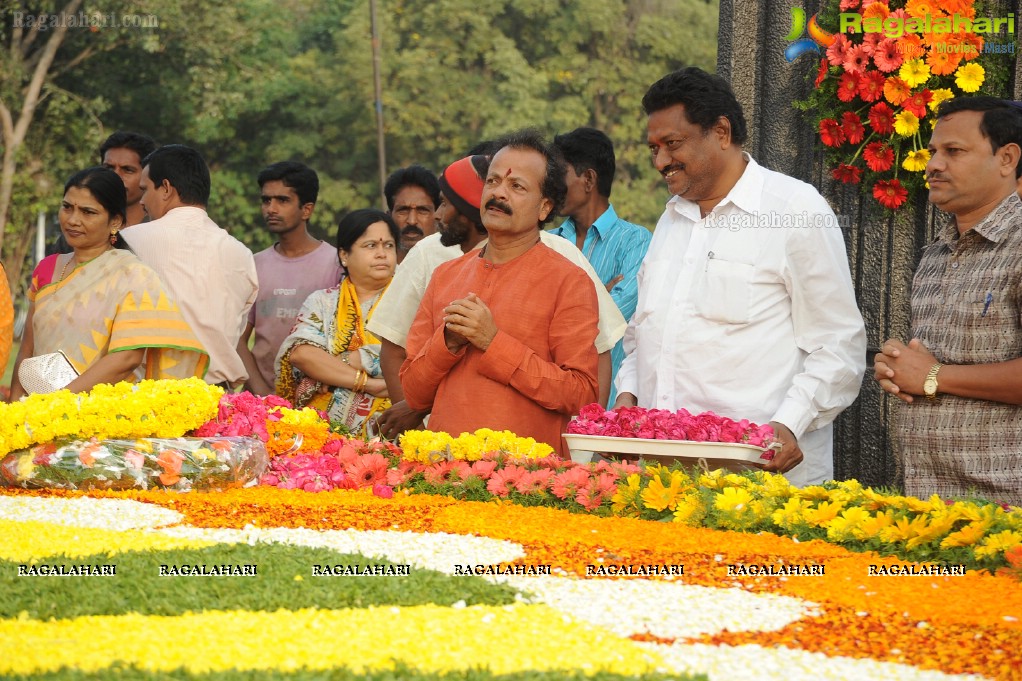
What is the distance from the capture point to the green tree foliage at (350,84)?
928 inches

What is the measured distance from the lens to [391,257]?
562cm

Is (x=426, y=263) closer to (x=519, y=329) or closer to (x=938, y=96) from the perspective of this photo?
(x=519, y=329)

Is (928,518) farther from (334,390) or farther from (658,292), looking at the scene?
(334,390)

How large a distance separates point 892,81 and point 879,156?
307mm

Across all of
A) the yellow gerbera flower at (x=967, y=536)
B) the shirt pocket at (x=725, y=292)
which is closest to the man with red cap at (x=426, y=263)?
the shirt pocket at (x=725, y=292)

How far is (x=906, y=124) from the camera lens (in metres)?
4.99

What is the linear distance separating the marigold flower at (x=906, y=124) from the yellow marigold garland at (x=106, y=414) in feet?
9.65

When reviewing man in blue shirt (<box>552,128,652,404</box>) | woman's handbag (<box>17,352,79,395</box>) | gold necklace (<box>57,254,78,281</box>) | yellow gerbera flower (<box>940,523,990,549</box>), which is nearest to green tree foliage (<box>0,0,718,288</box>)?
gold necklace (<box>57,254,78,281</box>)

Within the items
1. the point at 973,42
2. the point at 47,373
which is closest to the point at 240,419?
the point at 47,373

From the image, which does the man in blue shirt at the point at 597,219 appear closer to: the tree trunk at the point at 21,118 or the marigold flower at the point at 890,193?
the marigold flower at the point at 890,193

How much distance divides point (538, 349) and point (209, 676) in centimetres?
202

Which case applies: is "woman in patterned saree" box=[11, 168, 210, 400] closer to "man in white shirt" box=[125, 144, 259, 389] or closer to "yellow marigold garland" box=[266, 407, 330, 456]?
"man in white shirt" box=[125, 144, 259, 389]

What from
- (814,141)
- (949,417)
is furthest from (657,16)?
(949,417)

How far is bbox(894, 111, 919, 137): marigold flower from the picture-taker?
196 inches
